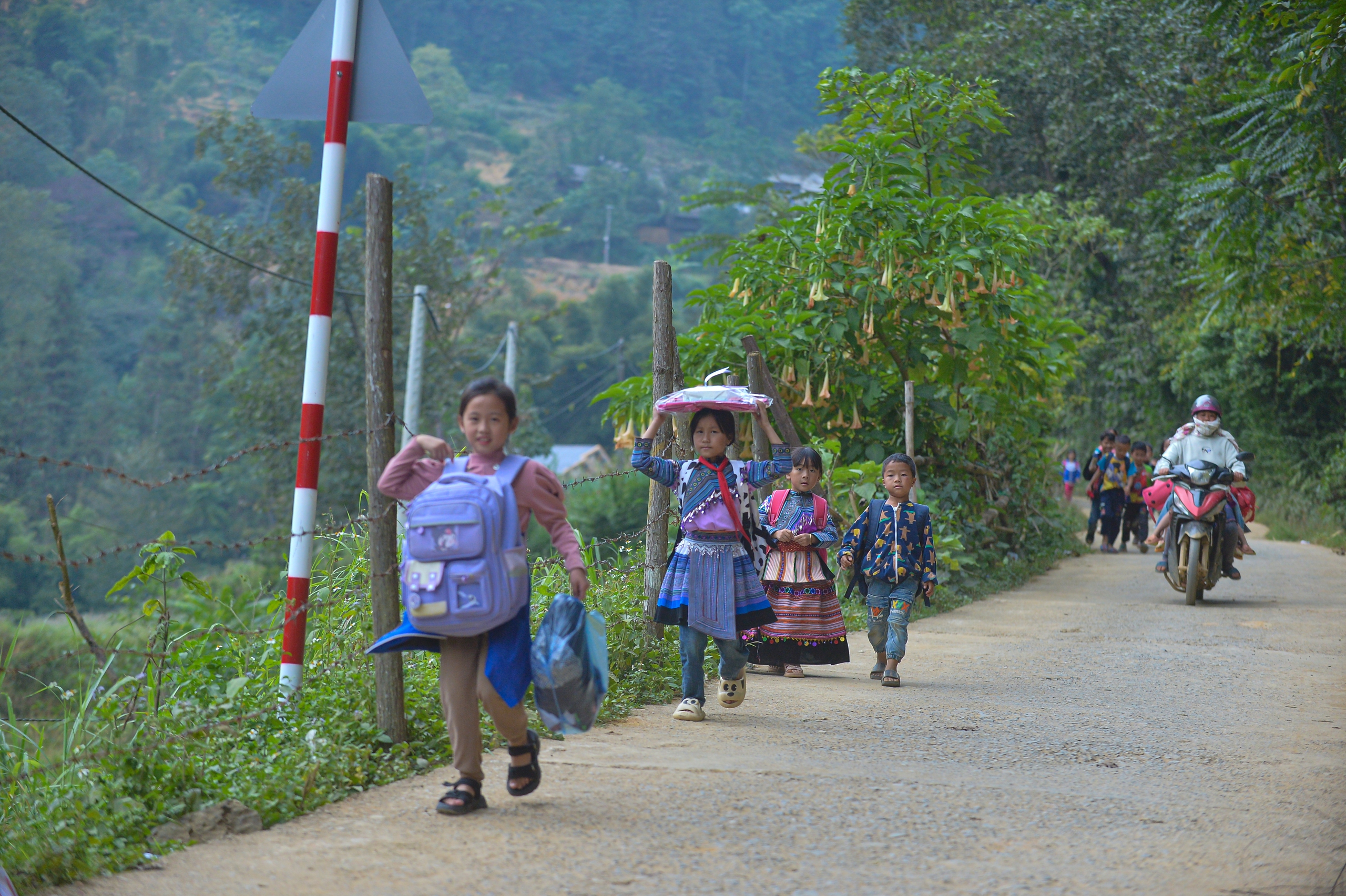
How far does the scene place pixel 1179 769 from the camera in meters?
4.96

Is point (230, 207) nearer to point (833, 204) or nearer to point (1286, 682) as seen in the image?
point (833, 204)

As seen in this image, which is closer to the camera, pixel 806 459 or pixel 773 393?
pixel 806 459

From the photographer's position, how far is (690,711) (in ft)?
18.9

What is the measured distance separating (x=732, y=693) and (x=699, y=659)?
10.6 inches

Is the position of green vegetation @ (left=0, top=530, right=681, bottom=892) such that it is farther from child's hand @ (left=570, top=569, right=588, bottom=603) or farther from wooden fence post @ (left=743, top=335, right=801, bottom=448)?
wooden fence post @ (left=743, top=335, right=801, bottom=448)

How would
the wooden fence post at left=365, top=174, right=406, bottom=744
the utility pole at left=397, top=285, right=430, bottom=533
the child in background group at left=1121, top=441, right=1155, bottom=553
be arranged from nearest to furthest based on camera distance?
the wooden fence post at left=365, top=174, right=406, bottom=744
the child in background group at left=1121, top=441, right=1155, bottom=553
the utility pole at left=397, top=285, right=430, bottom=533

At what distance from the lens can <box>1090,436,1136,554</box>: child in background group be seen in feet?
55.1

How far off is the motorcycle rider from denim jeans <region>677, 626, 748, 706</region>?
278 inches

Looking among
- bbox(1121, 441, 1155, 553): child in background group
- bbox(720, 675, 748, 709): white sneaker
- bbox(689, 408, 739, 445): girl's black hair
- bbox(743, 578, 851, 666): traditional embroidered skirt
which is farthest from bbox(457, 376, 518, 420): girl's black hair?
bbox(1121, 441, 1155, 553): child in background group

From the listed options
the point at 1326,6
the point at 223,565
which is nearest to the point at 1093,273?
the point at 1326,6

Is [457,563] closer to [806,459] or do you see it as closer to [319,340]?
[319,340]

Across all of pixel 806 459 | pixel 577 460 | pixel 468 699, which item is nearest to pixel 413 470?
pixel 468 699

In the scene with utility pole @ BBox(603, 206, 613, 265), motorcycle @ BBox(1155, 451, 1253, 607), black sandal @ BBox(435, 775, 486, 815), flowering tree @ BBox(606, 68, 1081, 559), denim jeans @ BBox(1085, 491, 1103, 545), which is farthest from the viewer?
utility pole @ BBox(603, 206, 613, 265)

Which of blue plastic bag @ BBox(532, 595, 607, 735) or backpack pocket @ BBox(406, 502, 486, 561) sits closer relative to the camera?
backpack pocket @ BBox(406, 502, 486, 561)
